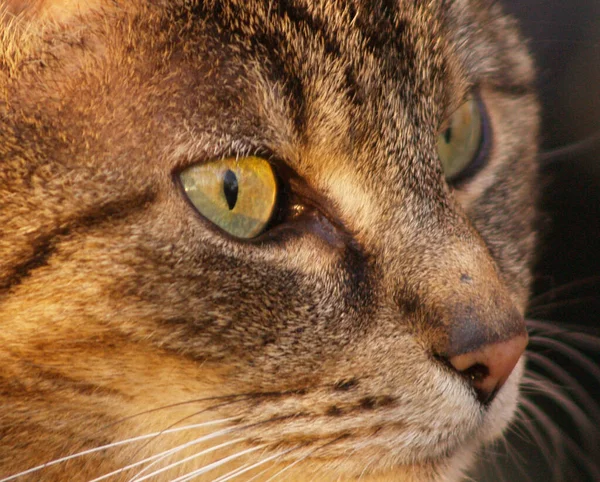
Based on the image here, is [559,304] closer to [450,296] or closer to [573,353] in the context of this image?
[573,353]

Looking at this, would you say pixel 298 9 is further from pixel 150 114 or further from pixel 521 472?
pixel 521 472

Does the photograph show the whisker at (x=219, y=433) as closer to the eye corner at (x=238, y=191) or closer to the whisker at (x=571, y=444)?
the eye corner at (x=238, y=191)

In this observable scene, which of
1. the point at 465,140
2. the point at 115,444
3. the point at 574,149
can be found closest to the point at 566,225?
the point at 574,149

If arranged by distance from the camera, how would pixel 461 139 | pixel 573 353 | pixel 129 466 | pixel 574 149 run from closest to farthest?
pixel 129 466
pixel 461 139
pixel 573 353
pixel 574 149

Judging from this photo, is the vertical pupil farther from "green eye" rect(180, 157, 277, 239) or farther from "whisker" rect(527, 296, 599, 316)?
"whisker" rect(527, 296, 599, 316)

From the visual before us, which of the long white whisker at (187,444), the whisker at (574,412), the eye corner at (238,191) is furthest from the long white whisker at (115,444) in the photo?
the whisker at (574,412)
